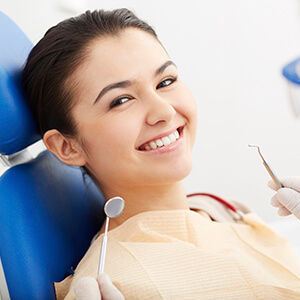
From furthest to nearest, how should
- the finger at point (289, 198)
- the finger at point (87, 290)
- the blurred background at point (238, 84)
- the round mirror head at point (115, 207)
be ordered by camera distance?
the blurred background at point (238, 84) → the finger at point (289, 198) → the round mirror head at point (115, 207) → the finger at point (87, 290)

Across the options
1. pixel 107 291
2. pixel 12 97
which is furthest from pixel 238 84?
pixel 107 291

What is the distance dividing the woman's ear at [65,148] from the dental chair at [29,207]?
0.06 m

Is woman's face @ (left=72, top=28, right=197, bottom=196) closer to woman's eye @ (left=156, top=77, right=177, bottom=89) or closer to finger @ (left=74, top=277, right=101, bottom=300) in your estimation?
woman's eye @ (left=156, top=77, right=177, bottom=89)

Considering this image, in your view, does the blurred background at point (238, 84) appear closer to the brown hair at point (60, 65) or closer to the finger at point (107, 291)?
the brown hair at point (60, 65)

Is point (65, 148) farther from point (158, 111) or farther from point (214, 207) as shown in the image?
point (214, 207)

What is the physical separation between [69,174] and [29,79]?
38 centimetres

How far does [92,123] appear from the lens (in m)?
1.14

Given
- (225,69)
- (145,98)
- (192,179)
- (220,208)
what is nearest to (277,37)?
(225,69)

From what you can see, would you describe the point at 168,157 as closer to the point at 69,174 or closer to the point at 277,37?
the point at 69,174

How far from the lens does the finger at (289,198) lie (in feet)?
3.47

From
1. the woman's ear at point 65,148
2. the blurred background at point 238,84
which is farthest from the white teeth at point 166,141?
the blurred background at point 238,84

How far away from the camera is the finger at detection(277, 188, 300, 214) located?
106 cm

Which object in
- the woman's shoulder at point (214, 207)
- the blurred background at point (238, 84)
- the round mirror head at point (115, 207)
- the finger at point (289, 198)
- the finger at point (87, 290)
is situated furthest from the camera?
the blurred background at point (238, 84)

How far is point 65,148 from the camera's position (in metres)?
1.24
